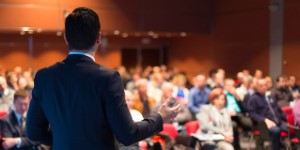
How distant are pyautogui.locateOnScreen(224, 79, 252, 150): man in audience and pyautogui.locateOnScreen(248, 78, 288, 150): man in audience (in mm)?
189

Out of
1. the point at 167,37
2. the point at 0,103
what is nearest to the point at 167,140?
the point at 0,103

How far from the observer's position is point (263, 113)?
8250 millimetres

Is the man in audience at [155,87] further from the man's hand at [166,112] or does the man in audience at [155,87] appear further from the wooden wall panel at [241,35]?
the man's hand at [166,112]

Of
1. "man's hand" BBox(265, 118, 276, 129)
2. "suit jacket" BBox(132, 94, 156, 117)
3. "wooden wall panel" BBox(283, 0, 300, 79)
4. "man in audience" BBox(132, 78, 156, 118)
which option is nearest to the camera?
"man's hand" BBox(265, 118, 276, 129)

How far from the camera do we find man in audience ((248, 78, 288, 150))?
7.89 meters

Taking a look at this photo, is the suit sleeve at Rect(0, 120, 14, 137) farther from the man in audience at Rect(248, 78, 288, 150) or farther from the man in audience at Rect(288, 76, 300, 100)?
the man in audience at Rect(288, 76, 300, 100)

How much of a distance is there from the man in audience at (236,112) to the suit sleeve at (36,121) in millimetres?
6419

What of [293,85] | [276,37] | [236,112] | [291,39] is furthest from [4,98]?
[276,37]

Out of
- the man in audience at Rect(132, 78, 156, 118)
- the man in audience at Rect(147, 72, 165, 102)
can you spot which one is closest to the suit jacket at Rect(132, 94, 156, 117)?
the man in audience at Rect(132, 78, 156, 118)

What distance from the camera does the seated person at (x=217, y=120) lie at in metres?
6.87

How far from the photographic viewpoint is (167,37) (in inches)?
758

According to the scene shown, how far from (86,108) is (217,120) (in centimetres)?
539

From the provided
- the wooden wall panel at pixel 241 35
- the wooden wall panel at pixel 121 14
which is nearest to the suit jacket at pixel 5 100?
the wooden wall panel at pixel 121 14

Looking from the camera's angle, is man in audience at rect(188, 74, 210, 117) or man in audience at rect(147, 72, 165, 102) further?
man in audience at rect(147, 72, 165, 102)
